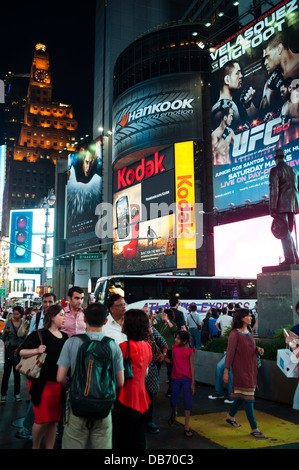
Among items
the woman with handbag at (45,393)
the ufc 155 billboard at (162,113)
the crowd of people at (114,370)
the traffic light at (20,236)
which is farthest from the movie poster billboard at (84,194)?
the woman with handbag at (45,393)

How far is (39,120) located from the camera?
152 meters

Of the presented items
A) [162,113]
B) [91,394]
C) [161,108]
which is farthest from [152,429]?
[161,108]

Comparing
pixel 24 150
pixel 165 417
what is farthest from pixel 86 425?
pixel 24 150

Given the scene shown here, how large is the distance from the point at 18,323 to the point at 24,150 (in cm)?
14259

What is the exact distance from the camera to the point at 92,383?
3824 mm

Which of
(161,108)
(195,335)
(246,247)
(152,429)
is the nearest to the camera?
(152,429)

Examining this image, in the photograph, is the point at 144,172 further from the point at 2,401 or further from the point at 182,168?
the point at 2,401

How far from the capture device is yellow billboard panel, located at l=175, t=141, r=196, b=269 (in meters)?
38.8

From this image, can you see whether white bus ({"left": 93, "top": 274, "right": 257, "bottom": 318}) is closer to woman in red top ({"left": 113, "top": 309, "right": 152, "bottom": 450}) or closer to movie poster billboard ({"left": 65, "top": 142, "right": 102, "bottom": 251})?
woman in red top ({"left": 113, "top": 309, "right": 152, "bottom": 450})

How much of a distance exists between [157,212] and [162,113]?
10.2 meters

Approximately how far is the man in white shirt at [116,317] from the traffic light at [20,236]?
60690 millimetres

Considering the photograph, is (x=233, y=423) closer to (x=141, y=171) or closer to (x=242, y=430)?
(x=242, y=430)

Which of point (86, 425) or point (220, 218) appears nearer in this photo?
point (86, 425)
